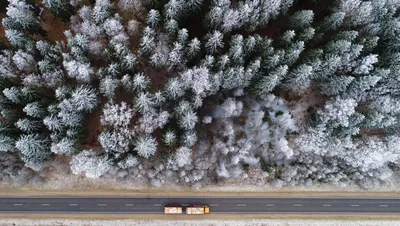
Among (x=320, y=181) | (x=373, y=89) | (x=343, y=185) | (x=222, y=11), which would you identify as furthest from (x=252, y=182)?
(x=222, y=11)

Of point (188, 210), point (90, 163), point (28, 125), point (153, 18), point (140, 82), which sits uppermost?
point (153, 18)

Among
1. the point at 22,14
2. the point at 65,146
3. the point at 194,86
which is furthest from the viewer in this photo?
→ the point at 22,14

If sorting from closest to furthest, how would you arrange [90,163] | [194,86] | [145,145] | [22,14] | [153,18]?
[145,145]
[194,86]
[153,18]
[90,163]
[22,14]

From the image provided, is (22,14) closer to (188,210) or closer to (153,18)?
(153,18)

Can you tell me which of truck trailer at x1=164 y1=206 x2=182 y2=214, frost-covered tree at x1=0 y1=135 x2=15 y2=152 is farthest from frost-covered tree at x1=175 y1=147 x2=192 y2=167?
frost-covered tree at x1=0 y1=135 x2=15 y2=152

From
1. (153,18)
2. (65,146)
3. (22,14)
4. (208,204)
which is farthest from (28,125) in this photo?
(208,204)

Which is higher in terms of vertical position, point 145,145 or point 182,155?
point 145,145

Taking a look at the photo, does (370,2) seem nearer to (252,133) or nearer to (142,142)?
(252,133)

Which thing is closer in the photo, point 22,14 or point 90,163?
point 90,163
